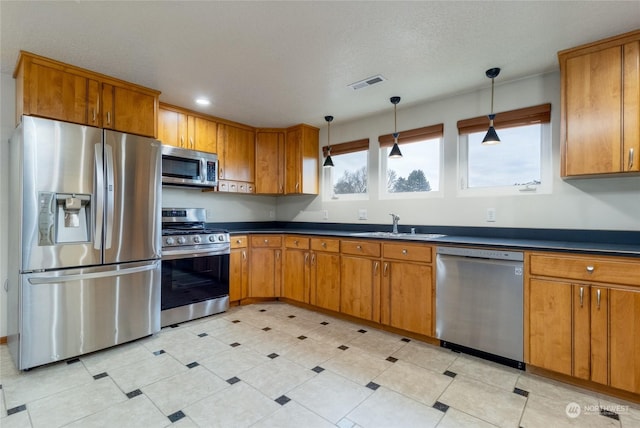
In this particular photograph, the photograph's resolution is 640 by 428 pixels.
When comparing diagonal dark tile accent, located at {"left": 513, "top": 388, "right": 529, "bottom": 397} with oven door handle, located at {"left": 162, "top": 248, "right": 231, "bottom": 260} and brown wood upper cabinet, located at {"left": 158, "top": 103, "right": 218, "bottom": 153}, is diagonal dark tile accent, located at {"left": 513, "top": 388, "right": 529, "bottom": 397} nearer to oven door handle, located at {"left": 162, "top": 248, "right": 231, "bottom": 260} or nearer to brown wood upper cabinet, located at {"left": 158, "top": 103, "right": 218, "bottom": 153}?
oven door handle, located at {"left": 162, "top": 248, "right": 231, "bottom": 260}

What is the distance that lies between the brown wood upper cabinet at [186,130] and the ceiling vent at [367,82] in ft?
6.31

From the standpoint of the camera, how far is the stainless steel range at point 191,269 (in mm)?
3150

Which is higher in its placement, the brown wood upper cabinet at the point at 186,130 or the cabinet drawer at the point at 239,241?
the brown wood upper cabinet at the point at 186,130

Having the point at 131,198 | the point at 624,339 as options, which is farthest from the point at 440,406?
the point at 131,198

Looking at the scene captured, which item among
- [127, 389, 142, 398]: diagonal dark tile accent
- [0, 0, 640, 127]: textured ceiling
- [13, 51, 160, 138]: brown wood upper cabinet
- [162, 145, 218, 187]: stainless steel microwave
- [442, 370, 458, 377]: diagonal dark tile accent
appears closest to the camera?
[0, 0, 640, 127]: textured ceiling

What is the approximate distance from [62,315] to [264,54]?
8.34ft

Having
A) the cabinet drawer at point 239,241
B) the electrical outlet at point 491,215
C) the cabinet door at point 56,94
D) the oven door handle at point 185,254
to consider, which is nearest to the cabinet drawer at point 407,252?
the electrical outlet at point 491,215

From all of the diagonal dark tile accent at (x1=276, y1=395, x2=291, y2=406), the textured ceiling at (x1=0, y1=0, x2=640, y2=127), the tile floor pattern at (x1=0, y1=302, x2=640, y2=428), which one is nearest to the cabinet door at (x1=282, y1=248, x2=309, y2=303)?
the tile floor pattern at (x1=0, y1=302, x2=640, y2=428)

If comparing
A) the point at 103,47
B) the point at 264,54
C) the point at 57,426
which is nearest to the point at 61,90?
the point at 103,47

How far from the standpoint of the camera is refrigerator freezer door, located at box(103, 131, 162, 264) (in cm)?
261

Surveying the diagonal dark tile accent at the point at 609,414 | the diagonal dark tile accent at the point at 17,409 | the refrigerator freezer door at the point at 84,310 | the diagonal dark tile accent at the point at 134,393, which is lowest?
the diagonal dark tile accent at the point at 609,414

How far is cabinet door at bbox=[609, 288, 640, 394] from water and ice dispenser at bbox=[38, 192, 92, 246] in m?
3.79

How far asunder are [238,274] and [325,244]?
117 centimetres

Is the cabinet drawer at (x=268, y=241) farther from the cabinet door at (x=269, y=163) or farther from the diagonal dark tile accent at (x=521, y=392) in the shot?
the diagonal dark tile accent at (x=521, y=392)
